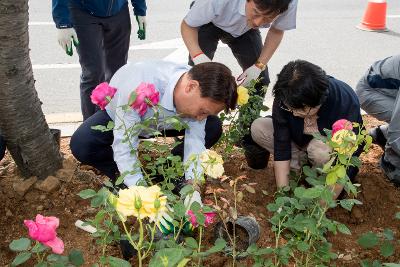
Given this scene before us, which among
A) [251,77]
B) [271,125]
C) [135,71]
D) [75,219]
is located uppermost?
[135,71]

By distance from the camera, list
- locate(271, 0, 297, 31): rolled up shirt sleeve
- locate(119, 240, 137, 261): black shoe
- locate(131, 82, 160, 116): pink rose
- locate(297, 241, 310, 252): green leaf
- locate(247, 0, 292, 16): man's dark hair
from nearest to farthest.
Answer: locate(297, 241, 310, 252): green leaf
locate(131, 82, 160, 116): pink rose
locate(119, 240, 137, 261): black shoe
locate(247, 0, 292, 16): man's dark hair
locate(271, 0, 297, 31): rolled up shirt sleeve

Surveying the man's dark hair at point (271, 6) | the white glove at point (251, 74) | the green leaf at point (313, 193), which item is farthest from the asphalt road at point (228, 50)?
the green leaf at point (313, 193)

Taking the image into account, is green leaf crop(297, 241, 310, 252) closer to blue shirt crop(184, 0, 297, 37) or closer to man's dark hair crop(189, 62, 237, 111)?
man's dark hair crop(189, 62, 237, 111)

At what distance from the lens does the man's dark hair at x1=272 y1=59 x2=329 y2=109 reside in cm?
192

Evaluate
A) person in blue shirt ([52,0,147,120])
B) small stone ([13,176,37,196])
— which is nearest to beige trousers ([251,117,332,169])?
person in blue shirt ([52,0,147,120])

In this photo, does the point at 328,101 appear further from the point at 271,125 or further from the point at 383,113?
the point at 383,113

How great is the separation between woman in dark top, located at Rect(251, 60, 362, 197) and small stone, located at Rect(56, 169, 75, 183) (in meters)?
0.98

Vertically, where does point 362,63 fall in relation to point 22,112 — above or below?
below

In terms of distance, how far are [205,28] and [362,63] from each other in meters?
2.65

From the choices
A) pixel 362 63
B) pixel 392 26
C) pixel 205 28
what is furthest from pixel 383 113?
pixel 392 26

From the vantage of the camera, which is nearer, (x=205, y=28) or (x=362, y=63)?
(x=205, y=28)

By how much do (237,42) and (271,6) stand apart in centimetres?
67

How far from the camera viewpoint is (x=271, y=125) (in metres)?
2.49

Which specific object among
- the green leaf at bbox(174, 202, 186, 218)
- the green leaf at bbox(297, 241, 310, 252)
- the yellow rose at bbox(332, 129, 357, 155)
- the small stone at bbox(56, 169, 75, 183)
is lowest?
the small stone at bbox(56, 169, 75, 183)
